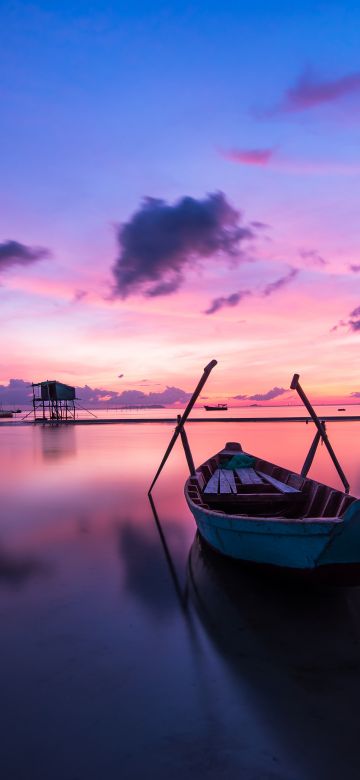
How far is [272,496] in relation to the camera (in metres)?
10.8

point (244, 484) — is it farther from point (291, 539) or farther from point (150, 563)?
point (291, 539)

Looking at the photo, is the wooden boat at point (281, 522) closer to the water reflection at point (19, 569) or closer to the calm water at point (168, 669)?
the calm water at point (168, 669)

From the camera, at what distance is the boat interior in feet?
31.6

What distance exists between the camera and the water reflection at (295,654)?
4527 millimetres

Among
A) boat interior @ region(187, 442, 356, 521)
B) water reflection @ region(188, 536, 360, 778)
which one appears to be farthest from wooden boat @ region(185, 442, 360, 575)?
water reflection @ region(188, 536, 360, 778)

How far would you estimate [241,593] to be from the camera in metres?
8.39

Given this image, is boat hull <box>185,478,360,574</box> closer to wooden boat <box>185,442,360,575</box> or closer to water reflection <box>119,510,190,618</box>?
wooden boat <box>185,442,360,575</box>

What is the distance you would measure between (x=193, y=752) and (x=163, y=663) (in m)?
1.81

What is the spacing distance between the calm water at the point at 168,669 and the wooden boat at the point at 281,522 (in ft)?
3.22

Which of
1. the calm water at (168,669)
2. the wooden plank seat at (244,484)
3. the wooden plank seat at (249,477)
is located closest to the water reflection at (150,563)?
the calm water at (168,669)

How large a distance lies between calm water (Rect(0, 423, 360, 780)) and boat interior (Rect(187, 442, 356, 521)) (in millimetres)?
1466

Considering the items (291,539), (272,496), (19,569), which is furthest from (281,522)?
(19,569)

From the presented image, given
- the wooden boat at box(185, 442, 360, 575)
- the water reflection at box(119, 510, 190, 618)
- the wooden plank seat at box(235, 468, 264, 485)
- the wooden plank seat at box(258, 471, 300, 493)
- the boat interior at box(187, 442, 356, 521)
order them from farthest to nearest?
1. the wooden plank seat at box(235, 468, 264, 485)
2. the wooden plank seat at box(258, 471, 300, 493)
3. the boat interior at box(187, 442, 356, 521)
4. the water reflection at box(119, 510, 190, 618)
5. the wooden boat at box(185, 442, 360, 575)

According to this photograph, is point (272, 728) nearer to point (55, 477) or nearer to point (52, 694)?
point (52, 694)
